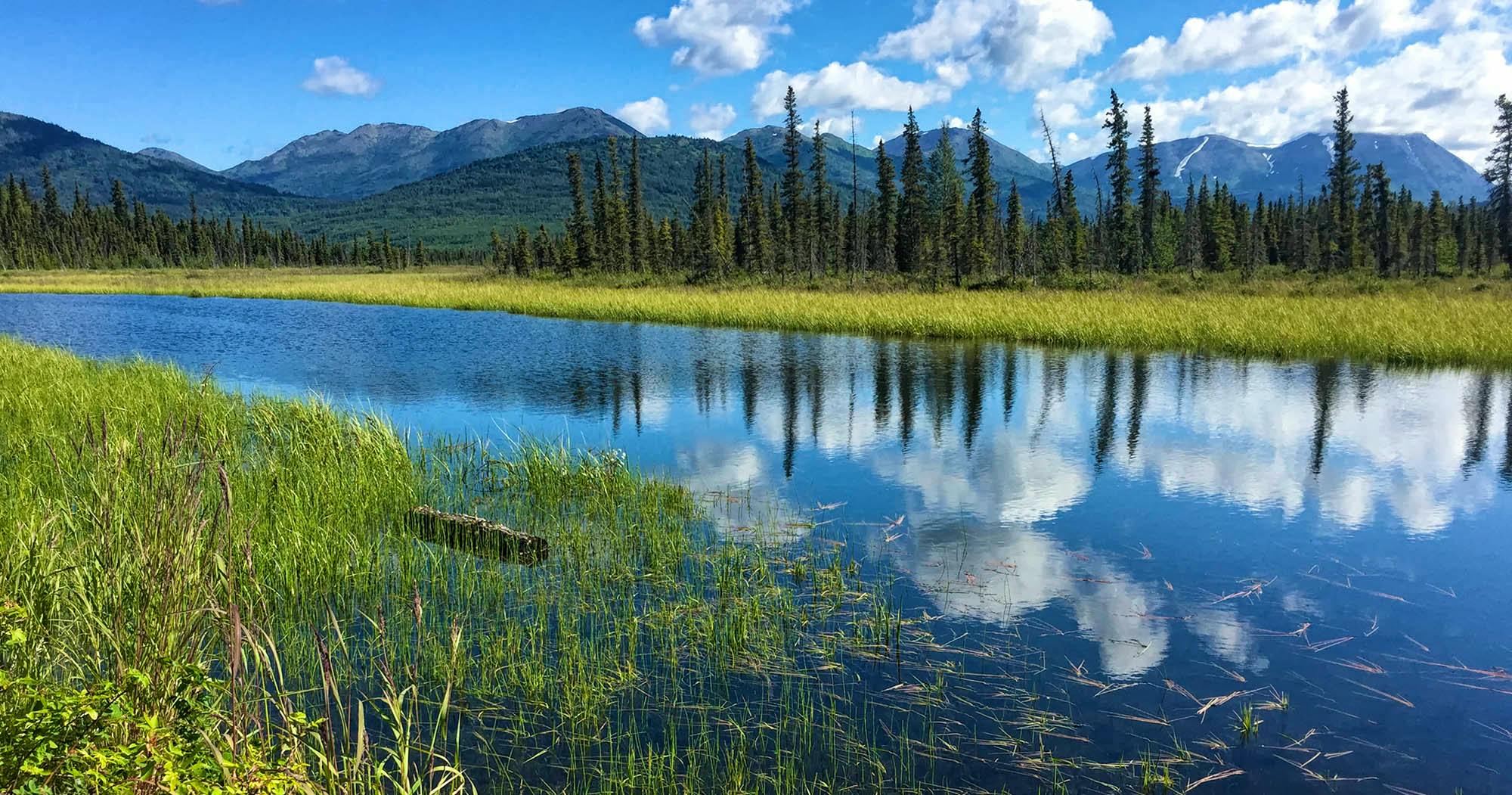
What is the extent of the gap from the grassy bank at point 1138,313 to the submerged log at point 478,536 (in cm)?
2530

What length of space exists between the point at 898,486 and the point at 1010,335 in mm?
21035

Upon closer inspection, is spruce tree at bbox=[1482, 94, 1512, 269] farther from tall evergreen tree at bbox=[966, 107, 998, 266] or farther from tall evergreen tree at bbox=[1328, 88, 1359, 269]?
tall evergreen tree at bbox=[966, 107, 998, 266]

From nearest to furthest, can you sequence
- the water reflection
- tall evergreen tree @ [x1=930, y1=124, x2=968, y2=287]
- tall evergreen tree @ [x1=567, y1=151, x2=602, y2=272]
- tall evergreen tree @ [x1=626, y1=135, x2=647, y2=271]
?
1. the water reflection
2. tall evergreen tree @ [x1=930, y1=124, x2=968, y2=287]
3. tall evergreen tree @ [x1=567, y1=151, x2=602, y2=272]
4. tall evergreen tree @ [x1=626, y1=135, x2=647, y2=271]

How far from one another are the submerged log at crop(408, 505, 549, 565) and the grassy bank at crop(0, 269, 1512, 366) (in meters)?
25.3

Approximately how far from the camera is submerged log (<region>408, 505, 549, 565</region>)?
28.8 feet

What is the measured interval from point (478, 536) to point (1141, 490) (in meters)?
9.49

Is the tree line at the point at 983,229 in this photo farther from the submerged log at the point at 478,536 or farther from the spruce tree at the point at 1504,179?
the submerged log at the point at 478,536

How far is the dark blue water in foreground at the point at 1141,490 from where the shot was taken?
6340 millimetres

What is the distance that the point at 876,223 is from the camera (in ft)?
278

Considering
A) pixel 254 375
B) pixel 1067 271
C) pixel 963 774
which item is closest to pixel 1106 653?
pixel 963 774

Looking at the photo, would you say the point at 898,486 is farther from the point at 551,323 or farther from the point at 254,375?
the point at 551,323

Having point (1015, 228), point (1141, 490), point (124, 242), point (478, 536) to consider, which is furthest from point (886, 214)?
point (124, 242)

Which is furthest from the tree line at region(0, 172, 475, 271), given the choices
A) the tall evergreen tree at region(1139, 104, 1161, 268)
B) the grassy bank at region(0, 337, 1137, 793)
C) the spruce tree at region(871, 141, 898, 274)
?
the grassy bank at region(0, 337, 1137, 793)

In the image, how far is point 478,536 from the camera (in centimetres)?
903
